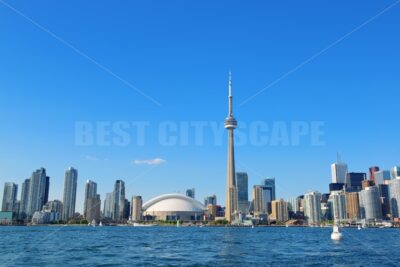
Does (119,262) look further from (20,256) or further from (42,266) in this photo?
(20,256)

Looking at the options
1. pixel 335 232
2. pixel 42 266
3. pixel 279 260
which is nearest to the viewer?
pixel 42 266

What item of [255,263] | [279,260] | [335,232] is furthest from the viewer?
[335,232]

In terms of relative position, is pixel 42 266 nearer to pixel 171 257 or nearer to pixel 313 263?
pixel 171 257

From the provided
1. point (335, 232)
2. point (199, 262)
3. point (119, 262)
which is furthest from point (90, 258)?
point (335, 232)

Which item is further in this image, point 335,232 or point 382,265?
point 335,232

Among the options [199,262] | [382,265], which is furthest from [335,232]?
[199,262]

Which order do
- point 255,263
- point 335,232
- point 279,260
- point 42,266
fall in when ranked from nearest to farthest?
point 42,266
point 255,263
point 279,260
point 335,232

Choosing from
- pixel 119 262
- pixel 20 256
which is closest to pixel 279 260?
pixel 119 262

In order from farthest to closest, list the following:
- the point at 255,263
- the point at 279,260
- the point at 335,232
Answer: the point at 335,232, the point at 279,260, the point at 255,263

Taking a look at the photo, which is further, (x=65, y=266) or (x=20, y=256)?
Answer: (x=20, y=256)
